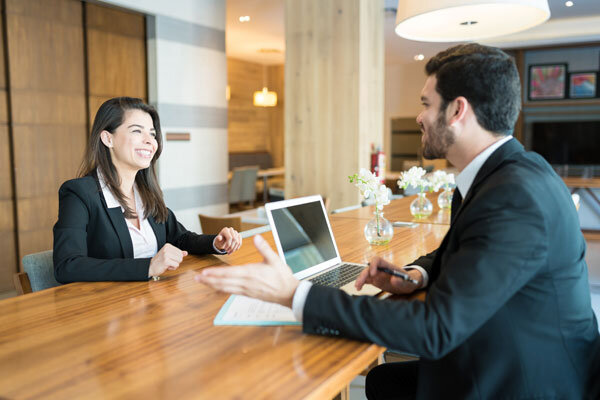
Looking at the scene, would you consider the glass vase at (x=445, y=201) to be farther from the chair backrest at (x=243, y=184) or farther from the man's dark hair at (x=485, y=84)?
the chair backrest at (x=243, y=184)

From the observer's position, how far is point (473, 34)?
263 cm

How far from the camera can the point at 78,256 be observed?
66.9 inches

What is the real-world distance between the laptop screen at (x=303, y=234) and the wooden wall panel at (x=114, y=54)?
357 centimetres

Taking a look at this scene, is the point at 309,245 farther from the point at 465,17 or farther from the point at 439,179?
the point at 439,179

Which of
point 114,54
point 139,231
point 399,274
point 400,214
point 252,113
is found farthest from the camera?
point 252,113

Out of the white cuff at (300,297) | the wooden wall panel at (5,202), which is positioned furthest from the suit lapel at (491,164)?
the wooden wall panel at (5,202)

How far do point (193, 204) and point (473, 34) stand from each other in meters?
3.82

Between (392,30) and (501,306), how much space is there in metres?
7.73

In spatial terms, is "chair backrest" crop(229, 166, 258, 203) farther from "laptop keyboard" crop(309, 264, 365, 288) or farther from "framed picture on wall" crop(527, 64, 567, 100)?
"laptop keyboard" crop(309, 264, 365, 288)

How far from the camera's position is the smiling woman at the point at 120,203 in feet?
6.03

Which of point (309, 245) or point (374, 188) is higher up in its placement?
point (374, 188)

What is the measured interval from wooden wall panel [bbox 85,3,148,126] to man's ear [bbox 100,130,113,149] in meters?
2.90

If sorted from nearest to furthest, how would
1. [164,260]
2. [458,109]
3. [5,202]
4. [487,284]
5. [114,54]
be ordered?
[487,284] → [458,109] → [164,260] → [5,202] → [114,54]

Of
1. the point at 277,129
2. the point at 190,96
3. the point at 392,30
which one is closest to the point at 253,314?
the point at 190,96
